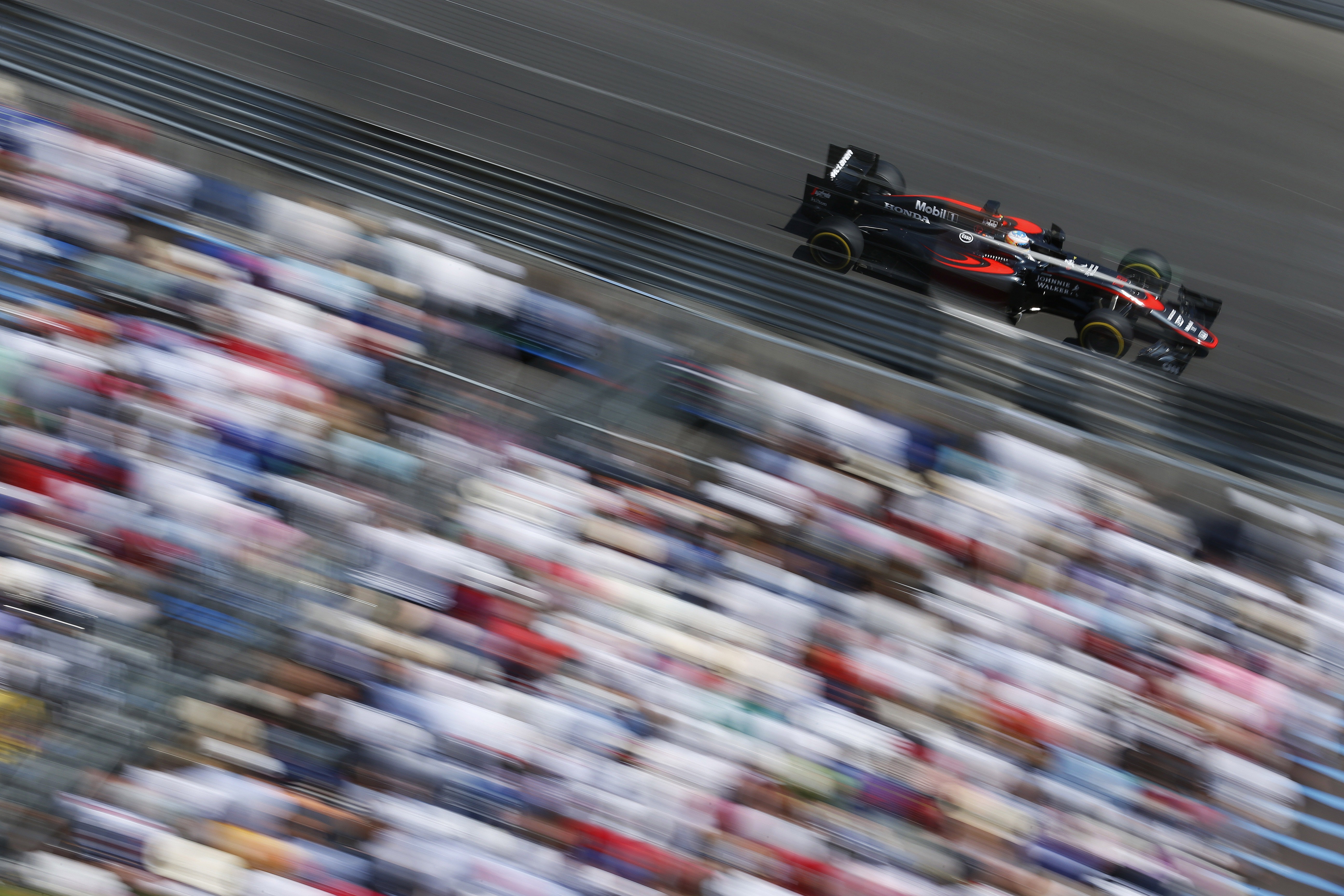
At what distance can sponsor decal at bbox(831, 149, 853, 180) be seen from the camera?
15.9 ft

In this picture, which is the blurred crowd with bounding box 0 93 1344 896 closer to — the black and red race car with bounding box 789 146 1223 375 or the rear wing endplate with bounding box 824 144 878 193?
the black and red race car with bounding box 789 146 1223 375

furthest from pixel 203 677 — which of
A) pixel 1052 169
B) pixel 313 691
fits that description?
pixel 1052 169

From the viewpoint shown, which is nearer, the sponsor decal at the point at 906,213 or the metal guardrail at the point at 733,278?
the metal guardrail at the point at 733,278

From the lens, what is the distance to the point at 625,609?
322cm

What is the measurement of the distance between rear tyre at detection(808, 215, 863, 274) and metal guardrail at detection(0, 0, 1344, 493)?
0.93 m

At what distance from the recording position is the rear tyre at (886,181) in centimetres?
484

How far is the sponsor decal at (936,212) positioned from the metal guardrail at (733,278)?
103cm

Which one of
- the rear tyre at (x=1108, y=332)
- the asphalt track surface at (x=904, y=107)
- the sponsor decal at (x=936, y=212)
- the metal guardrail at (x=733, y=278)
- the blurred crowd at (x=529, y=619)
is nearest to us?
the blurred crowd at (x=529, y=619)

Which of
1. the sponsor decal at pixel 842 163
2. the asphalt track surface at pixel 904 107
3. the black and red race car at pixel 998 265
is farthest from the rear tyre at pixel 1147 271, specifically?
the sponsor decal at pixel 842 163

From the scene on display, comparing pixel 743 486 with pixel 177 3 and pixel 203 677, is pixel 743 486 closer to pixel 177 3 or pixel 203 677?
pixel 203 677

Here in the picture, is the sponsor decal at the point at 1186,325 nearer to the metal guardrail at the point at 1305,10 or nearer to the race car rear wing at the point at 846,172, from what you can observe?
the race car rear wing at the point at 846,172

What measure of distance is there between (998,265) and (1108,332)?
1.91 ft

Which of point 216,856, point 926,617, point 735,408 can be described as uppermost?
point 735,408

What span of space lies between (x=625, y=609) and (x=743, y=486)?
630 mm
